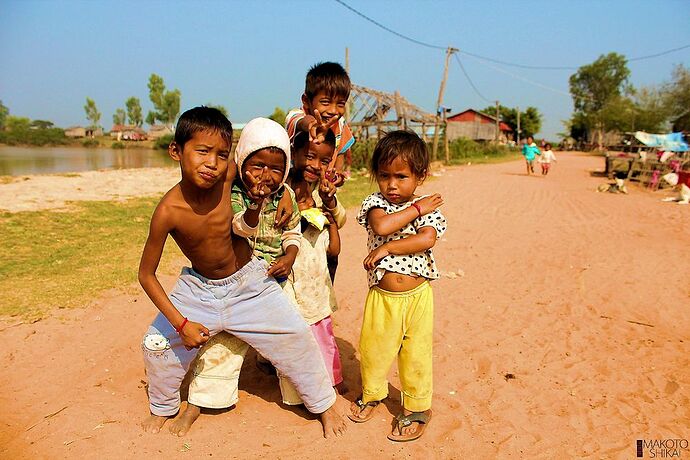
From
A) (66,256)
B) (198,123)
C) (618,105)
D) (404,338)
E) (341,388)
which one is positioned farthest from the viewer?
(618,105)

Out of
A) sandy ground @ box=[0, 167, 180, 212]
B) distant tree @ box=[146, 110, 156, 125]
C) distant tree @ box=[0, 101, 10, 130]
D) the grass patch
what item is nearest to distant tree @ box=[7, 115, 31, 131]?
distant tree @ box=[0, 101, 10, 130]

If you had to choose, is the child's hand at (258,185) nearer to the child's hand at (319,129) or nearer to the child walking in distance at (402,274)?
the child's hand at (319,129)

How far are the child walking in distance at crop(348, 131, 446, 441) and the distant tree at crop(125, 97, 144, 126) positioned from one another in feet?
300

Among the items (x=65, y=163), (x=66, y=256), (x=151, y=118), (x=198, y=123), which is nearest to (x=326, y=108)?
(x=198, y=123)

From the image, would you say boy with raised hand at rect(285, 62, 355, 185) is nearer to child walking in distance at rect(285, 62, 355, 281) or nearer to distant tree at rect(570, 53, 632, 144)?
child walking in distance at rect(285, 62, 355, 281)

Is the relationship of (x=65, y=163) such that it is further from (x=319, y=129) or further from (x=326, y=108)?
(x=319, y=129)

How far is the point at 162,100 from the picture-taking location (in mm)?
67188

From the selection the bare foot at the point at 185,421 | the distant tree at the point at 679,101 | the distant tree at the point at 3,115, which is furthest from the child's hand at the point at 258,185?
the distant tree at the point at 3,115

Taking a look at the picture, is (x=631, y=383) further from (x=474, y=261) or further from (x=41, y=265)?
(x=41, y=265)

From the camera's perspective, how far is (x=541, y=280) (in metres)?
5.83

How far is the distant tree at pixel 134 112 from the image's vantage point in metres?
84.2

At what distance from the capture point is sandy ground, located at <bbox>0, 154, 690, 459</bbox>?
2660 millimetres

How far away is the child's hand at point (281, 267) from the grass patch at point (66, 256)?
280 cm

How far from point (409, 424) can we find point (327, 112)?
1.84m
